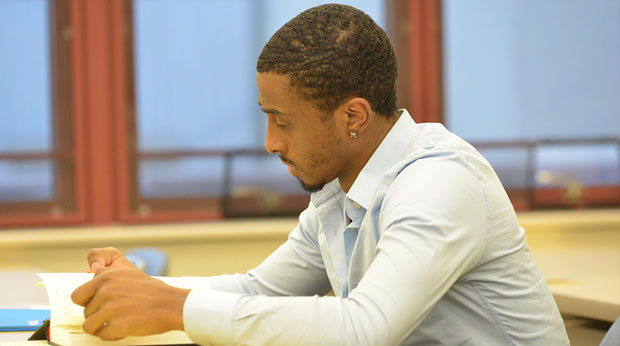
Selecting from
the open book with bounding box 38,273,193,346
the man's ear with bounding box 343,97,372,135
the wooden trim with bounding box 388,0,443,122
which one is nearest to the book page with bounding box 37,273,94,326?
the open book with bounding box 38,273,193,346

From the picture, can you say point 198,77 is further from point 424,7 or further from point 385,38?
point 385,38

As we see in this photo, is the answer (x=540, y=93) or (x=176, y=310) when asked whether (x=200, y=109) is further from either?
(x=176, y=310)

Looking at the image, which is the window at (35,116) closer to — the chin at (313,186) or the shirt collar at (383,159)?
the chin at (313,186)

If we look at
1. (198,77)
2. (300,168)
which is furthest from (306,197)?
(300,168)

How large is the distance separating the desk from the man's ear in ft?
2.24

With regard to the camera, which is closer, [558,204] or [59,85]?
[59,85]

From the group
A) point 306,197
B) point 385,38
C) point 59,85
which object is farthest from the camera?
point 306,197

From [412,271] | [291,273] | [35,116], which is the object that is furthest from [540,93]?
[412,271]

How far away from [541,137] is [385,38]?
2833mm

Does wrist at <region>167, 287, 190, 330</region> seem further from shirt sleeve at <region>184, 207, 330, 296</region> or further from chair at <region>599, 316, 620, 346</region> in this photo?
chair at <region>599, 316, 620, 346</region>

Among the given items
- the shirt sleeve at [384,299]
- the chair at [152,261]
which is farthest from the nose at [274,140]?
the chair at [152,261]

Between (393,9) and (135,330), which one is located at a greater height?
(393,9)

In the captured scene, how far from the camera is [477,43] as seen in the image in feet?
12.5

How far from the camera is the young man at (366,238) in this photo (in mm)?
971
